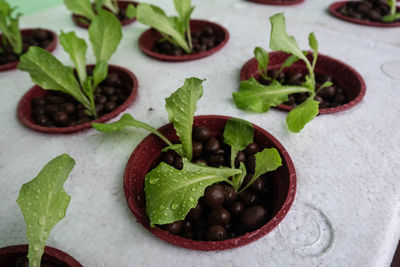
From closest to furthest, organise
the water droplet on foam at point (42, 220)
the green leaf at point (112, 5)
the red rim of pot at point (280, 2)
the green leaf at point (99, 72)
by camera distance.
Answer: the water droplet on foam at point (42, 220)
the green leaf at point (99, 72)
the green leaf at point (112, 5)
the red rim of pot at point (280, 2)

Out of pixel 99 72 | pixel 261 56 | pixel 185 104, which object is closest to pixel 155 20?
pixel 99 72

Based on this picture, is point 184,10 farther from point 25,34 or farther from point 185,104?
point 25,34

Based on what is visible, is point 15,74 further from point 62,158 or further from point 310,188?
point 310,188

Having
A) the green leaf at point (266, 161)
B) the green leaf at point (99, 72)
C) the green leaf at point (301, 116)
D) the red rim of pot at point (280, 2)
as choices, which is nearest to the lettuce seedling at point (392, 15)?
the red rim of pot at point (280, 2)

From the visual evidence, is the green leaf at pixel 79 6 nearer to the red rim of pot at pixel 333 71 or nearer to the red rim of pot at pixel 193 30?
the red rim of pot at pixel 193 30

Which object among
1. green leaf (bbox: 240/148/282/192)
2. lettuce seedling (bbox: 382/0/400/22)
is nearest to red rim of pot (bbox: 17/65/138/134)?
green leaf (bbox: 240/148/282/192)

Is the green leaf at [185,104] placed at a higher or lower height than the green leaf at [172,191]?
higher

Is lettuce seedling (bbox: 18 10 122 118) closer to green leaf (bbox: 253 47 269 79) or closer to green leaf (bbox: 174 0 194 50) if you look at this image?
green leaf (bbox: 174 0 194 50)
